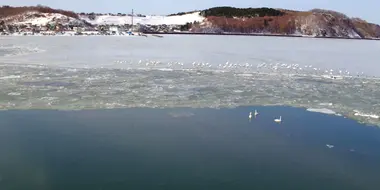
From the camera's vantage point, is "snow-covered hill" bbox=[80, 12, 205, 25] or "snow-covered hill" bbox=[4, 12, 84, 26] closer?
"snow-covered hill" bbox=[4, 12, 84, 26]

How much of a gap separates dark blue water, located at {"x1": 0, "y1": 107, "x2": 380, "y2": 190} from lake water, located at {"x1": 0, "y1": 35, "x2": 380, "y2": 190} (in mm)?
20

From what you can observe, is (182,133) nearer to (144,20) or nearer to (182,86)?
(182,86)

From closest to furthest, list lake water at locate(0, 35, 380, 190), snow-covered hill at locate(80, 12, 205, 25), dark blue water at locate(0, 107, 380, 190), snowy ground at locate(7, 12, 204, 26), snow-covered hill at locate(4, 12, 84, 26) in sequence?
dark blue water at locate(0, 107, 380, 190)
lake water at locate(0, 35, 380, 190)
snow-covered hill at locate(4, 12, 84, 26)
snowy ground at locate(7, 12, 204, 26)
snow-covered hill at locate(80, 12, 205, 25)

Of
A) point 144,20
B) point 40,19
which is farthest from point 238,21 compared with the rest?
point 40,19

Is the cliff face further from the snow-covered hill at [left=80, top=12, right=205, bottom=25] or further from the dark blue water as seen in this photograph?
the dark blue water

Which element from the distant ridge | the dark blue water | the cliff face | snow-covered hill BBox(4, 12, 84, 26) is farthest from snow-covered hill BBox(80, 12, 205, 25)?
the dark blue water

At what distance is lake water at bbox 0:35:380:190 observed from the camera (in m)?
6.58

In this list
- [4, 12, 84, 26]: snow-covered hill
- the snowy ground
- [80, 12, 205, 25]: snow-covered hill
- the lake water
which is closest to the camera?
the lake water

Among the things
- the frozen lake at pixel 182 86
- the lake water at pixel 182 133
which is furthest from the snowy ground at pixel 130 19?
the lake water at pixel 182 133

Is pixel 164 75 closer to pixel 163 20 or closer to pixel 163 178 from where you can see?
pixel 163 178

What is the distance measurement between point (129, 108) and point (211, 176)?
4911 mm

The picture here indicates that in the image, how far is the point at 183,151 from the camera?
7.76m

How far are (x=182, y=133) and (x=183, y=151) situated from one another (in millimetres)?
1197

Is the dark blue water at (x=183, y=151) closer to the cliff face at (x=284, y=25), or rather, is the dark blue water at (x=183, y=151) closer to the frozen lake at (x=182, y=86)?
the frozen lake at (x=182, y=86)
